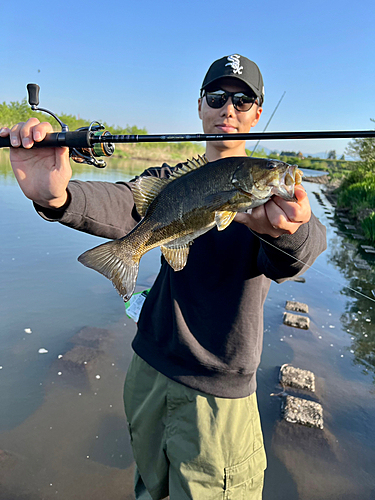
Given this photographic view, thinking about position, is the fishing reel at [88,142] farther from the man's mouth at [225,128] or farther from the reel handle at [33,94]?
the man's mouth at [225,128]

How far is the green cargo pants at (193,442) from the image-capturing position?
217 centimetres

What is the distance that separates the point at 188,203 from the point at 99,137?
673mm

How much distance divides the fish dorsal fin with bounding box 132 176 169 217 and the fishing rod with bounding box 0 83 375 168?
27 cm

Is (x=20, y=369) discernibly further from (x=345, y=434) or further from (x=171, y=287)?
(x=345, y=434)

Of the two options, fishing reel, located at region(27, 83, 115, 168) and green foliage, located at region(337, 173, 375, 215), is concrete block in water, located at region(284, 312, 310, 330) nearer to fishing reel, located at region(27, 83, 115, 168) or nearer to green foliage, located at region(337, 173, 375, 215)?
fishing reel, located at region(27, 83, 115, 168)

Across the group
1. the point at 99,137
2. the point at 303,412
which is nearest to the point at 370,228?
the point at 303,412

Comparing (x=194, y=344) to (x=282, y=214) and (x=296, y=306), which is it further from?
(x=296, y=306)

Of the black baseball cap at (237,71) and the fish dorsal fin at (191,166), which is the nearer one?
the fish dorsal fin at (191,166)

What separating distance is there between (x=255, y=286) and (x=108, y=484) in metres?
2.70

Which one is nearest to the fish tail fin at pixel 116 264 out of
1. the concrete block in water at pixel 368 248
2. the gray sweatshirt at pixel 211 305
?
the gray sweatshirt at pixel 211 305

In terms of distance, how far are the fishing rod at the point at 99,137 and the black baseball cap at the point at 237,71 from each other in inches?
41.5

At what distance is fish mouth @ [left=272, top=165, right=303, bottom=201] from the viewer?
1583mm

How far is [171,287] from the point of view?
2533mm

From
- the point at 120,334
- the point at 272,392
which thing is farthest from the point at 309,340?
the point at 120,334
